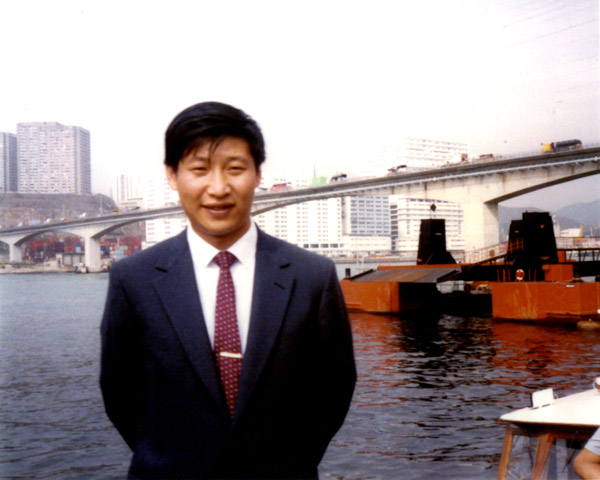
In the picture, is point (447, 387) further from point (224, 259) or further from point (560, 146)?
point (560, 146)

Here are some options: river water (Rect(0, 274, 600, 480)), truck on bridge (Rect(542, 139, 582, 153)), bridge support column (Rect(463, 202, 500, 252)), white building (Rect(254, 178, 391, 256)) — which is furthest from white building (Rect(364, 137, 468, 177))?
river water (Rect(0, 274, 600, 480))

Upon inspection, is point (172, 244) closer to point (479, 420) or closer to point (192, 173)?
point (192, 173)

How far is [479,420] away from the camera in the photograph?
1254cm

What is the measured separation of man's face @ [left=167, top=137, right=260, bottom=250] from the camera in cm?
237

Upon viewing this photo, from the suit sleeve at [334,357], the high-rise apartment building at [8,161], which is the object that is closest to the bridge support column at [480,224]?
the high-rise apartment building at [8,161]

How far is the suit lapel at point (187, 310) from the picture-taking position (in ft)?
7.50

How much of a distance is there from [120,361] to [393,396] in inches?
529

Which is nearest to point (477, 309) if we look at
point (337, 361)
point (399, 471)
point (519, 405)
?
point (519, 405)

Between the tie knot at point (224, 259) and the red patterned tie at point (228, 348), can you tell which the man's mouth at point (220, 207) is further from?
the red patterned tie at point (228, 348)

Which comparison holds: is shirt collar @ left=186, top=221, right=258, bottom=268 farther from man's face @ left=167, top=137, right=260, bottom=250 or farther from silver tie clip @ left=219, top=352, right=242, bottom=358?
silver tie clip @ left=219, top=352, right=242, bottom=358

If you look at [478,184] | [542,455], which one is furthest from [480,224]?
[542,455]

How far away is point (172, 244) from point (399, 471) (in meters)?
8.51

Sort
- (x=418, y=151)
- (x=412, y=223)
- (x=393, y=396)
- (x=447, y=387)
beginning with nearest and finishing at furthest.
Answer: (x=393, y=396) → (x=447, y=387) → (x=418, y=151) → (x=412, y=223)

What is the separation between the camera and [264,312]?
2.33 metres
